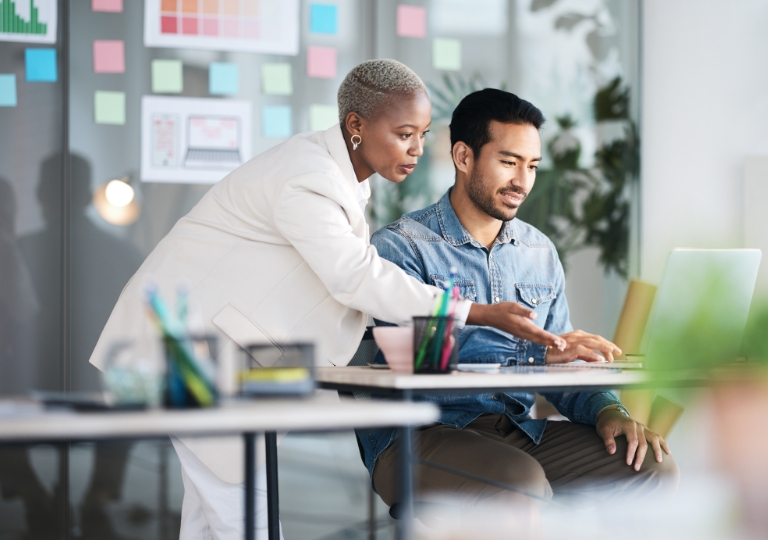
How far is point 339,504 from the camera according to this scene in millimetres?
3088

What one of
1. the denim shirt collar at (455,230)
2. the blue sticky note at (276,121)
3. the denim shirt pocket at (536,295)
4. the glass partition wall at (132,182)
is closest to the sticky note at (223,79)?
the glass partition wall at (132,182)

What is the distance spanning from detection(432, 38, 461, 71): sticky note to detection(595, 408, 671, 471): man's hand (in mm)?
1863

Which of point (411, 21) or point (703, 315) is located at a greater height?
point (411, 21)

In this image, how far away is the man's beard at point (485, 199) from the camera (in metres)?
2.04

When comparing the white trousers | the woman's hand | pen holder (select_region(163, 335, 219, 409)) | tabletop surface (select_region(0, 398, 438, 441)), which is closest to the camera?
tabletop surface (select_region(0, 398, 438, 441))

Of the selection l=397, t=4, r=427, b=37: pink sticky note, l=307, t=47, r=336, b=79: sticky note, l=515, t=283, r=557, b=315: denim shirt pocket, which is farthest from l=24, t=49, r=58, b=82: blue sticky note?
l=515, t=283, r=557, b=315: denim shirt pocket

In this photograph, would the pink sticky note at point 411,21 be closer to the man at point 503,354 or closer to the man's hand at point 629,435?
the man at point 503,354

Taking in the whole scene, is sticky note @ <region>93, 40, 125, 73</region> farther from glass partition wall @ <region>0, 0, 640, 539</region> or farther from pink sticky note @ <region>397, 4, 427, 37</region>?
pink sticky note @ <region>397, 4, 427, 37</region>

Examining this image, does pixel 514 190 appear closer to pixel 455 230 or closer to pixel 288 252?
pixel 455 230

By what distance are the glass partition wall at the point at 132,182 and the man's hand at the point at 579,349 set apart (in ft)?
5.16

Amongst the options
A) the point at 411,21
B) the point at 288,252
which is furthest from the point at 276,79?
the point at 288,252

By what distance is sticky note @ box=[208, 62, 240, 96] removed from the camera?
3.04 m

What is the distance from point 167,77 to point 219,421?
2.40 metres

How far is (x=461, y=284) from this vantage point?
6.42 feet
